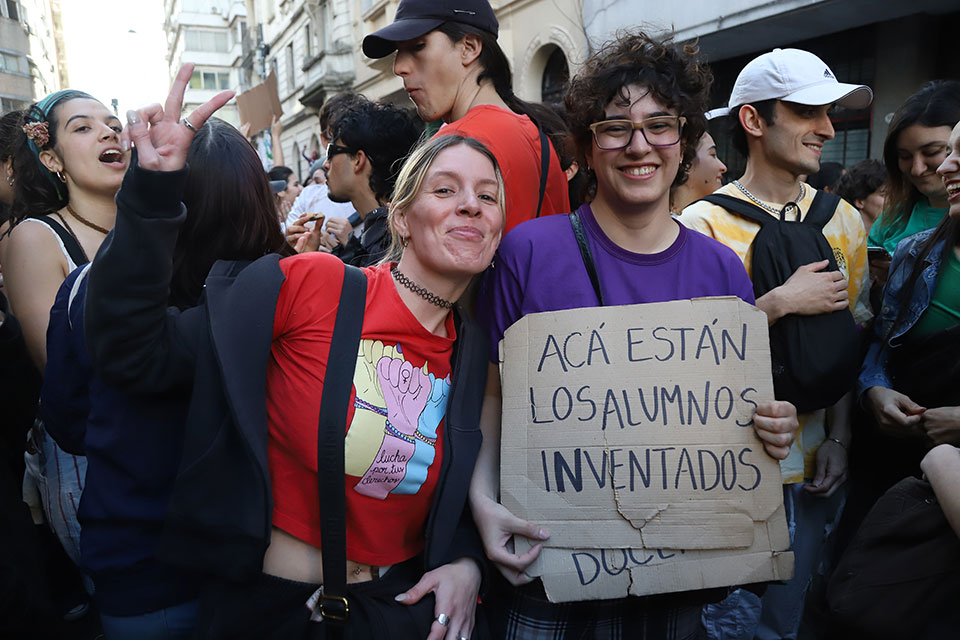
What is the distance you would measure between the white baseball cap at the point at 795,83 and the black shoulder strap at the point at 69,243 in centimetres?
252

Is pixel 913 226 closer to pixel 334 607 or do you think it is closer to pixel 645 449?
pixel 645 449

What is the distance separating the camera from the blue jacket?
1548mm

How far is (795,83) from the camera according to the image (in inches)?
92.0

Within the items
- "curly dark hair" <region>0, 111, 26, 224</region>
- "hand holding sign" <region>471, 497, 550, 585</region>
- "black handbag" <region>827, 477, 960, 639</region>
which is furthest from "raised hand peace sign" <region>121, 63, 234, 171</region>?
"curly dark hair" <region>0, 111, 26, 224</region>

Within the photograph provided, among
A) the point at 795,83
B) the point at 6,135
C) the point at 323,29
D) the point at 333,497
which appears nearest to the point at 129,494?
the point at 333,497

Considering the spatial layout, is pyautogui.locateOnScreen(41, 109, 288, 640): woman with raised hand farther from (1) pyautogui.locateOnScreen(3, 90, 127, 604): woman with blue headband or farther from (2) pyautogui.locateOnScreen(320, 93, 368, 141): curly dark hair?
(2) pyautogui.locateOnScreen(320, 93, 368, 141): curly dark hair

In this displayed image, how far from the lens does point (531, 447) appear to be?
158 cm

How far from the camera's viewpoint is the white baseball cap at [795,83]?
231 centimetres

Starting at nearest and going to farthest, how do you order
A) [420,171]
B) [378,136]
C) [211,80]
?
[420,171] → [378,136] → [211,80]

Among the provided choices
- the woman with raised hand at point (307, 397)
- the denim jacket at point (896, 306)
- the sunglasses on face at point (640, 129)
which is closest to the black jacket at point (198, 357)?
the woman with raised hand at point (307, 397)

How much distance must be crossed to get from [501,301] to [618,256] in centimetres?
33

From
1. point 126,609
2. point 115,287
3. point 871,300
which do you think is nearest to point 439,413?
point 115,287

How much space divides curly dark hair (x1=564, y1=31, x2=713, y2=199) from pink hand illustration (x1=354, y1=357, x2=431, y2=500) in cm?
89

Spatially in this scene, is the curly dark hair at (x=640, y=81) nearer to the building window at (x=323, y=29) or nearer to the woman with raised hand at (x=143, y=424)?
the woman with raised hand at (x=143, y=424)
